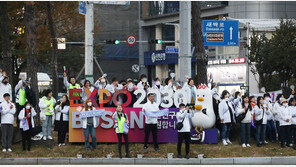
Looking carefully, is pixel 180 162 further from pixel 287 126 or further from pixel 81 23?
pixel 81 23

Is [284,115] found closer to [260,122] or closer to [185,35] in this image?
[260,122]

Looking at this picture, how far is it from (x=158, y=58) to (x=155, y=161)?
1862 inches

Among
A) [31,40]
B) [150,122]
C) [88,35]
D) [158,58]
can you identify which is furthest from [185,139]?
[158,58]

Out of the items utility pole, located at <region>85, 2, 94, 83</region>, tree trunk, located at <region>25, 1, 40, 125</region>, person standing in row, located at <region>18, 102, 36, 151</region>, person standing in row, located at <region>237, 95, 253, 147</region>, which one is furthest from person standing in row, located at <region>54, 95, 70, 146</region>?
person standing in row, located at <region>237, 95, 253, 147</region>

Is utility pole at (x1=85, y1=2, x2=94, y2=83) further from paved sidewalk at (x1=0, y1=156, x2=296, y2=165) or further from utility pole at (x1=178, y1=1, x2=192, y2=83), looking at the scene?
paved sidewalk at (x1=0, y1=156, x2=296, y2=165)

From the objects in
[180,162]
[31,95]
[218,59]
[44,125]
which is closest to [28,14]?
[31,95]

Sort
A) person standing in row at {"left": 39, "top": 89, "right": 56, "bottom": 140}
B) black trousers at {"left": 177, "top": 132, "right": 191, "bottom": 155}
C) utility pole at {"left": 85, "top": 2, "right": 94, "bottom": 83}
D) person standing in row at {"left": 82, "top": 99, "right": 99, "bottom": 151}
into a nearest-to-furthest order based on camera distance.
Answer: black trousers at {"left": 177, "top": 132, "right": 191, "bottom": 155}, person standing in row at {"left": 82, "top": 99, "right": 99, "bottom": 151}, person standing in row at {"left": 39, "top": 89, "right": 56, "bottom": 140}, utility pole at {"left": 85, "top": 2, "right": 94, "bottom": 83}

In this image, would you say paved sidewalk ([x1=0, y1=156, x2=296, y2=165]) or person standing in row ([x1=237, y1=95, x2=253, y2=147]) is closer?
paved sidewalk ([x1=0, y1=156, x2=296, y2=165])

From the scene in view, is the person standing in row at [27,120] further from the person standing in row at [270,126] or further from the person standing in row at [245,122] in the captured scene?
the person standing in row at [270,126]

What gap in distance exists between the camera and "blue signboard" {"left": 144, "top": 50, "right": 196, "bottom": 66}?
57.8 meters

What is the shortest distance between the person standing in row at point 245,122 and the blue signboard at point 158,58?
40.1 meters

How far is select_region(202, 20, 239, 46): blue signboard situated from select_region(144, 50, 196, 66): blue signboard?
26.5 metres

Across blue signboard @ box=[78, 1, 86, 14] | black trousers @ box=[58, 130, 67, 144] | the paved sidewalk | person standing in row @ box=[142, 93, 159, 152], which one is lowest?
the paved sidewalk

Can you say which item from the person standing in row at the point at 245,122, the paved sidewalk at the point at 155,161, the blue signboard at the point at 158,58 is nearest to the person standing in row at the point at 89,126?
the paved sidewalk at the point at 155,161
